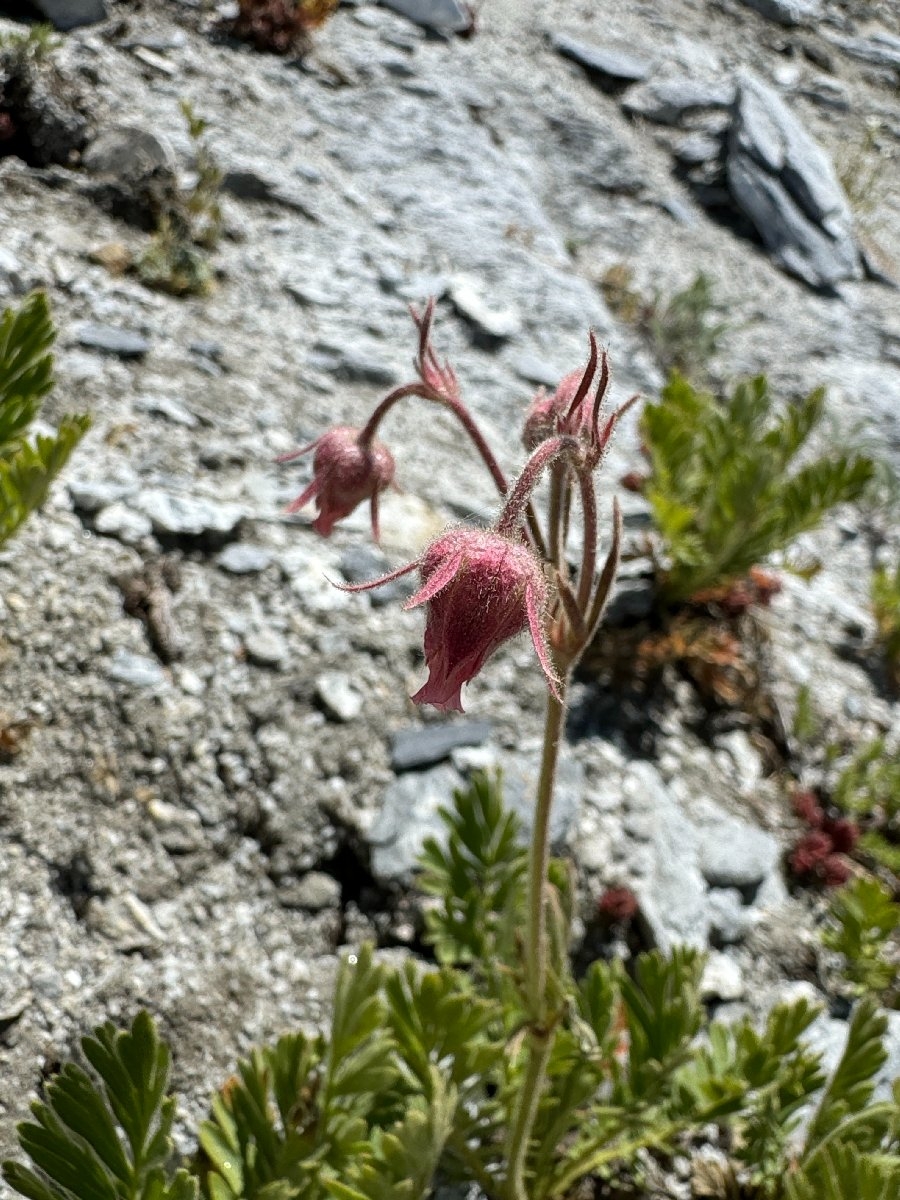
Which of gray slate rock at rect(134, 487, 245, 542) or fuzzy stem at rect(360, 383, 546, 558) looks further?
gray slate rock at rect(134, 487, 245, 542)

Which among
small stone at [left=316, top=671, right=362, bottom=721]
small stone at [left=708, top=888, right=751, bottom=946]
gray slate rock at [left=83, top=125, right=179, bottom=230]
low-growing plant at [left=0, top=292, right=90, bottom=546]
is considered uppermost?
low-growing plant at [left=0, top=292, right=90, bottom=546]

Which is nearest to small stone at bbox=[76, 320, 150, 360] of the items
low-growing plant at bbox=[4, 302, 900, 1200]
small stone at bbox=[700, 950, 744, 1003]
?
low-growing plant at bbox=[4, 302, 900, 1200]

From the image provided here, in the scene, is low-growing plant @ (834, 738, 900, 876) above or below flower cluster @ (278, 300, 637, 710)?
below

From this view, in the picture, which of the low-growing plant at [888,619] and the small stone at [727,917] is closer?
the small stone at [727,917]

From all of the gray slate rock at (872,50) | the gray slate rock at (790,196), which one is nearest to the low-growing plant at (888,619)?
the gray slate rock at (790,196)

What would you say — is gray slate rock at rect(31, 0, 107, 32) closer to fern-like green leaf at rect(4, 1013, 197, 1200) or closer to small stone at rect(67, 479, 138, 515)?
small stone at rect(67, 479, 138, 515)

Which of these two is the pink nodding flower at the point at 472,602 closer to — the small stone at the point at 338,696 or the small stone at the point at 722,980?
the small stone at the point at 338,696

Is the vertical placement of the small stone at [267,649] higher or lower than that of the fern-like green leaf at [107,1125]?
lower
